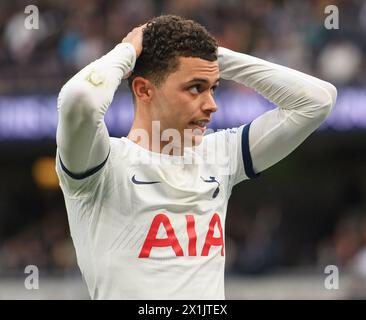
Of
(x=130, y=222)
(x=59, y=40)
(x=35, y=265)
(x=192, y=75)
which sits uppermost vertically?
(x=59, y=40)

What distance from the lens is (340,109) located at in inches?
535

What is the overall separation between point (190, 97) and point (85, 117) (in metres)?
0.59

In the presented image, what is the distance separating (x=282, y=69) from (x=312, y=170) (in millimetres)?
12403

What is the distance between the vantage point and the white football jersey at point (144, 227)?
4.30 metres

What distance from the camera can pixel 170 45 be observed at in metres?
4.50

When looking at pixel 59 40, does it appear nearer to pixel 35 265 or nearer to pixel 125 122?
pixel 125 122

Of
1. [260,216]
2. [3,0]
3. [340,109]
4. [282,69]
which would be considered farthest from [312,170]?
[282,69]

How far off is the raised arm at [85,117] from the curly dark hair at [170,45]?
0.28 m
